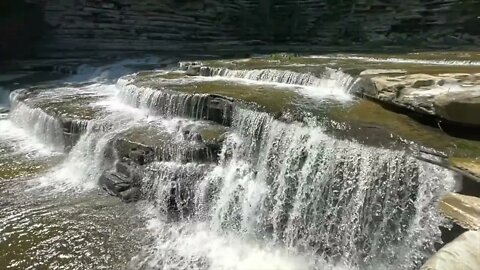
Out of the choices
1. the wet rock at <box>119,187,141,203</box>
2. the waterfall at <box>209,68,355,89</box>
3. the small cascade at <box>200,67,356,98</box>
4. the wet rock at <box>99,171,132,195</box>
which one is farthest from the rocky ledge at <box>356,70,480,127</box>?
the wet rock at <box>99,171,132,195</box>

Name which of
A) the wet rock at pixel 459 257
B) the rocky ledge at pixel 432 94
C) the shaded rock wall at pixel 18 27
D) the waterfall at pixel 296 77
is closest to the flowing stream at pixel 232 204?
the waterfall at pixel 296 77

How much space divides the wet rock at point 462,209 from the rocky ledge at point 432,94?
1556 millimetres

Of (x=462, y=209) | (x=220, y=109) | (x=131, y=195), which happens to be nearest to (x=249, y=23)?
(x=220, y=109)

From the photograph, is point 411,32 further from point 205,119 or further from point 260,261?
point 260,261

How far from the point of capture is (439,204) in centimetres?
452

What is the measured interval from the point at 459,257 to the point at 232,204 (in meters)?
4.02

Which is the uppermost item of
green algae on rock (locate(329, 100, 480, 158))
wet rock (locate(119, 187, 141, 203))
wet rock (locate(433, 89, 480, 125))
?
wet rock (locate(433, 89, 480, 125))

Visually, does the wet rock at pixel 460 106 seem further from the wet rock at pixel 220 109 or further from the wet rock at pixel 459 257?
the wet rock at pixel 220 109

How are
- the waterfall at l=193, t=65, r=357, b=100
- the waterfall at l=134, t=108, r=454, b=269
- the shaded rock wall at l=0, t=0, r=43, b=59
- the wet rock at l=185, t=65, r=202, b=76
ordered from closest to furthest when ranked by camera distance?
the waterfall at l=134, t=108, r=454, b=269
the waterfall at l=193, t=65, r=357, b=100
the wet rock at l=185, t=65, r=202, b=76
the shaded rock wall at l=0, t=0, r=43, b=59

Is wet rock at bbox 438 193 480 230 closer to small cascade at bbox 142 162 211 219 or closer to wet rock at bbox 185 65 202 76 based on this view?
small cascade at bbox 142 162 211 219

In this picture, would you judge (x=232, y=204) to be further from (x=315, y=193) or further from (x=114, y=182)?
(x=114, y=182)

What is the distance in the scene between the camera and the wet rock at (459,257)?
9.53 feet

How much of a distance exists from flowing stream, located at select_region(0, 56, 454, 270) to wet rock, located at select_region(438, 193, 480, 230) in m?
0.36

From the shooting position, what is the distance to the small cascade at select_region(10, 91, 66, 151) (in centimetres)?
948
